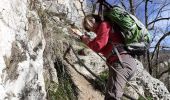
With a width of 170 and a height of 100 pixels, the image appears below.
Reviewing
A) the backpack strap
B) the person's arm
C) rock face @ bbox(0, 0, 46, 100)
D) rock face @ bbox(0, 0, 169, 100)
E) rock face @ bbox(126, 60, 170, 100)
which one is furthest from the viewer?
rock face @ bbox(126, 60, 170, 100)

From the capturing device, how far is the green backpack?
5.17 m

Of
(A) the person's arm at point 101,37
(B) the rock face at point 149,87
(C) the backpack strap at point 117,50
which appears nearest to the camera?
(A) the person's arm at point 101,37

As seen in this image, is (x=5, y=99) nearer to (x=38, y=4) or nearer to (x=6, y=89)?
(x=6, y=89)

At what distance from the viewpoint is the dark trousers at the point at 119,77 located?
530 centimetres

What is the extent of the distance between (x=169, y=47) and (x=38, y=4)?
62.8ft

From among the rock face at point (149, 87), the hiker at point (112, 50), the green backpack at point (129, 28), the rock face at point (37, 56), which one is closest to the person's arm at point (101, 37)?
the hiker at point (112, 50)

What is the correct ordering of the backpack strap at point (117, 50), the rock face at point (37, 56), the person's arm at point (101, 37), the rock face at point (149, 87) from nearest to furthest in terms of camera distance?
1. the rock face at point (37, 56)
2. the person's arm at point (101, 37)
3. the backpack strap at point (117, 50)
4. the rock face at point (149, 87)

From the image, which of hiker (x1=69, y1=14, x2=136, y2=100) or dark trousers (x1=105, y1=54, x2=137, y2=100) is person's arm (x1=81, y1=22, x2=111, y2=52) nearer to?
hiker (x1=69, y1=14, x2=136, y2=100)

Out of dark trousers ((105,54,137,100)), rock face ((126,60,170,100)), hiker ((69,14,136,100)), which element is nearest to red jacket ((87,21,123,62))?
hiker ((69,14,136,100))

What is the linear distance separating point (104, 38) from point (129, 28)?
0.33m

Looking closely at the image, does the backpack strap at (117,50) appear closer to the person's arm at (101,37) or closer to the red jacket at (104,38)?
the red jacket at (104,38)

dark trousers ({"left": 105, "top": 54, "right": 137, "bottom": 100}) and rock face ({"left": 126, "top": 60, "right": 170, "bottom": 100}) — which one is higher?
dark trousers ({"left": 105, "top": 54, "right": 137, "bottom": 100})

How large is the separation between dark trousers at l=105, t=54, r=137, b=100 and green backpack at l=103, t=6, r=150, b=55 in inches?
6.5

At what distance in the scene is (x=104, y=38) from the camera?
5.08 m
